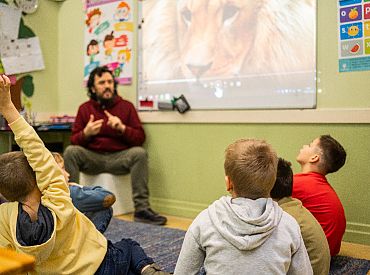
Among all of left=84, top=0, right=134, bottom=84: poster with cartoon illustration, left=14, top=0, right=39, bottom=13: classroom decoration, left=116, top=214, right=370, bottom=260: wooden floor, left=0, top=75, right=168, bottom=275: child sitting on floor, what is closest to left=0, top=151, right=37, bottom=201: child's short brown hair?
left=0, top=75, right=168, bottom=275: child sitting on floor

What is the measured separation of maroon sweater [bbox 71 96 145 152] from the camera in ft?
10.5

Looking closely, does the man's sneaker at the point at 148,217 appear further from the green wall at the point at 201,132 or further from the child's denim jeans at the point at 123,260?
the child's denim jeans at the point at 123,260

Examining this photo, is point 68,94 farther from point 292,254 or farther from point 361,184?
point 292,254

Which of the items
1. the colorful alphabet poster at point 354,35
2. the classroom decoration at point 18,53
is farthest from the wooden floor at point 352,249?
the classroom decoration at point 18,53

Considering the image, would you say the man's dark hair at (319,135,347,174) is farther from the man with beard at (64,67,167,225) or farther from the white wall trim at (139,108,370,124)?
the man with beard at (64,67,167,225)

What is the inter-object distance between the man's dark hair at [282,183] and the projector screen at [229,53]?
39.8 inches

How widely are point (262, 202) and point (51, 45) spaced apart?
3.22m

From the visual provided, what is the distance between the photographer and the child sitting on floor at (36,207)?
1.20 metres

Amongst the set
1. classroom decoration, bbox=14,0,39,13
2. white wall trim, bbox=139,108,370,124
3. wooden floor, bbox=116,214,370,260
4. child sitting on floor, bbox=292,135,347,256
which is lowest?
wooden floor, bbox=116,214,370,260

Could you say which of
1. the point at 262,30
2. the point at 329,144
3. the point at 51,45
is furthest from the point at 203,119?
the point at 51,45

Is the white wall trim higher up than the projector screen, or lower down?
lower down

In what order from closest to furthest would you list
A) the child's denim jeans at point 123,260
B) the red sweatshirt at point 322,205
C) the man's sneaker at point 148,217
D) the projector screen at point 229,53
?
the child's denim jeans at point 123,260
the red sweatshirt at point 322,205
the projector screen at point 229,53
the man's sneaker at point 148,217

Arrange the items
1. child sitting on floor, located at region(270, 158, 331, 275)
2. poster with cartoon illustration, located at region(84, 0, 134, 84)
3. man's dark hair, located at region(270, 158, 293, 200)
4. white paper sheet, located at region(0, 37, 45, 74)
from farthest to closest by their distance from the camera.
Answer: white paper sheet, located at region(0, 37, 45, 74)
poster with cartoon illustration, located at region(84, 0, 134, 84)
man's dark hair, located at region(270, 158, 293, 200)
child sitting on floor, located at region(270, 158, 331, 275)

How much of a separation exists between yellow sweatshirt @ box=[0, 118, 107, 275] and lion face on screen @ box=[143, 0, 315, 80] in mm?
1778
